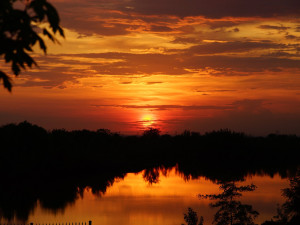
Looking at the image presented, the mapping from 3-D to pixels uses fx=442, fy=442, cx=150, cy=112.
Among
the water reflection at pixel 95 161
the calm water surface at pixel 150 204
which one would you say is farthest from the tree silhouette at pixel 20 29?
the calm water surface at pixel 150 204

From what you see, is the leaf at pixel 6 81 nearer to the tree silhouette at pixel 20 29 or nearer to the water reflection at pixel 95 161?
the tree silhouette at pixel 20 29

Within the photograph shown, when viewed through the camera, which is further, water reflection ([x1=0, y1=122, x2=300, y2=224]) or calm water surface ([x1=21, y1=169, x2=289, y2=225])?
water reflection ([x1=0, y1=122, x2=300, y2=224])

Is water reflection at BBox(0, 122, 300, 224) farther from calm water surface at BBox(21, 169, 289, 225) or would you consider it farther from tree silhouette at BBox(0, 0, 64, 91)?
tree silhouette at BBox(0, 0, 64, 91)

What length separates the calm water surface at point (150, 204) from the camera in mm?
33812

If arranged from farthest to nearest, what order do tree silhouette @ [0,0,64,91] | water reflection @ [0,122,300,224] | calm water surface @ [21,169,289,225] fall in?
water reflection @ [0,122,300,224], calm water surface @ [21,169,289,225], tree silhouette @ [0,0,64,91]

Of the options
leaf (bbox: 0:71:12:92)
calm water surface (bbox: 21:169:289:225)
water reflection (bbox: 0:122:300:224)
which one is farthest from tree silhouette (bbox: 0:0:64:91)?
calm water surface (bbox: 21:169:289:225)

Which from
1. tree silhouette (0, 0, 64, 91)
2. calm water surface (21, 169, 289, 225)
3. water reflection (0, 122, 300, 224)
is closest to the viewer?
tree silhouette (0, 0, 64, 91)

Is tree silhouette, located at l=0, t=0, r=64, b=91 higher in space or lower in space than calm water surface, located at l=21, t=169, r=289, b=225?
higher

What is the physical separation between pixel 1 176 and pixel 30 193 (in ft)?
28.6

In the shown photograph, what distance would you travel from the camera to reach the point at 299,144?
131250mm

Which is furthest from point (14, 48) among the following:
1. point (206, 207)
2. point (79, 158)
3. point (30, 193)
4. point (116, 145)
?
point (116, 145)

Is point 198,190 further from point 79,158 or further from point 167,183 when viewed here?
point 79,158

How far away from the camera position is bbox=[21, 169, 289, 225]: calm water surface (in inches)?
1331

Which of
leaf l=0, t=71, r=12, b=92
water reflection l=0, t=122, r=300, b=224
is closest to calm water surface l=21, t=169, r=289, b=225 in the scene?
water reflection l=0, t=122, r=300, b=224
